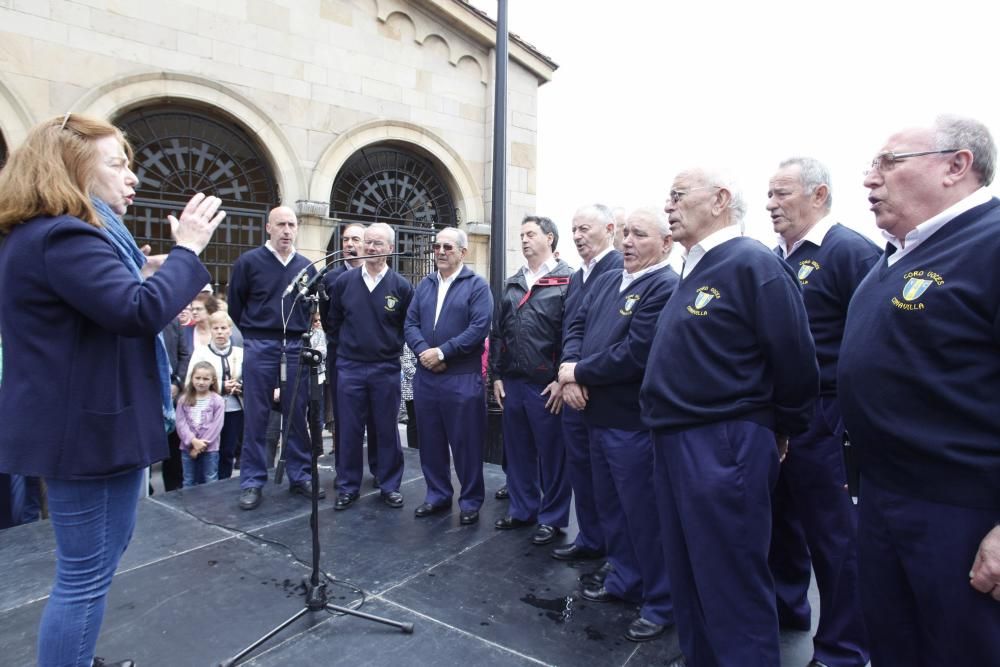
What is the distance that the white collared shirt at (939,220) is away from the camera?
69.1 inches

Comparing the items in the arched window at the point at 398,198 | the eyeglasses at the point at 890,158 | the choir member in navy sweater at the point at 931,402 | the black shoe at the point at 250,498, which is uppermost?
the arched window at the point at 398,198

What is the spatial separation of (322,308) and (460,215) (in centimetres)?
535

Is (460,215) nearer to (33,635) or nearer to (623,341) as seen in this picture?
(623,341)

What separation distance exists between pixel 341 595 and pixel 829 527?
93.9 inches

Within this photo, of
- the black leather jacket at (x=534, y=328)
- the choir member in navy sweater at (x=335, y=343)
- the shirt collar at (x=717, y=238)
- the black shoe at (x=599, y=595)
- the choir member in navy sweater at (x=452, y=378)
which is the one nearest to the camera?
the shirt collar at (x=717, y=238)

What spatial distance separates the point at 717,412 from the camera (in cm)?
223

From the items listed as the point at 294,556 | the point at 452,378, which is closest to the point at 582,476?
Result: the point at 452,378

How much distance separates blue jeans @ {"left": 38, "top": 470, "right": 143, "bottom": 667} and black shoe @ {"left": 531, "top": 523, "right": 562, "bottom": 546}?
255 cm

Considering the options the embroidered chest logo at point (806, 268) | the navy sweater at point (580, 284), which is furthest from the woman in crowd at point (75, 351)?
the embroidered chest logo at point (806, 268)

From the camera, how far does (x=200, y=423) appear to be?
515cm

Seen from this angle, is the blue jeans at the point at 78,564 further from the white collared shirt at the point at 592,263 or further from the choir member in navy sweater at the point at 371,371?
the white collared shirt at the point at 592,263

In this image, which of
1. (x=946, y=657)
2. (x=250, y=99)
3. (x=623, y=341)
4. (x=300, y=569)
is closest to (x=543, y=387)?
(x=623, y=341)

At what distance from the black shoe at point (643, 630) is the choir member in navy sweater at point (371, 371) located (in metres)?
2.25

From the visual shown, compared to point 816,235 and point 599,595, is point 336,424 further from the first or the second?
point 816,235
